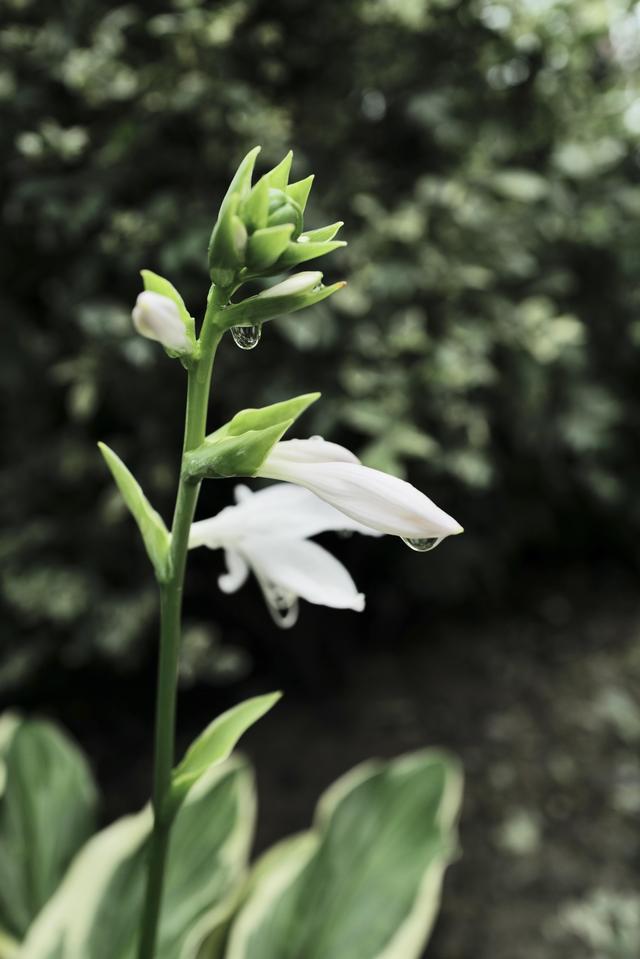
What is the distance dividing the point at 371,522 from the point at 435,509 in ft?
0.17

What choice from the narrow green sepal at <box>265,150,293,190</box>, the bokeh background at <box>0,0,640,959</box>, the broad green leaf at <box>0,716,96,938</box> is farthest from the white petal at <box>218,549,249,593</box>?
the bokeh background at <box>0,0,640,959</box>

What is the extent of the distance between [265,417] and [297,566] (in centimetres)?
17

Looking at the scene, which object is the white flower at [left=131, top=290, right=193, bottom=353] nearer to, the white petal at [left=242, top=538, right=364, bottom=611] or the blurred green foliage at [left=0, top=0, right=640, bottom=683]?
the white petal at [left=242, top=538, right=364, bottom=611]

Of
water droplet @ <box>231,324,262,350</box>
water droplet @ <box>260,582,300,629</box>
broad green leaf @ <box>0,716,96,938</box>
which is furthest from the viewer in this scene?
broad green leaf @ <box>0,716,96,938</box>

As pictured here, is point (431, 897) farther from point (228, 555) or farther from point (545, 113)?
point (545, 113)

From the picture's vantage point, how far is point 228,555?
32.6 inches

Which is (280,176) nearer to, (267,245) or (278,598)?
(267,245)

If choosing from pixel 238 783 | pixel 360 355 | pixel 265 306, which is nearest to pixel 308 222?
pixel 360 355

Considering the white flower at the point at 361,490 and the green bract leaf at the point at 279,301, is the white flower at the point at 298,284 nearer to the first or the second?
the green bract leaf at the point at 279,301

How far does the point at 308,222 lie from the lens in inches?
73.7

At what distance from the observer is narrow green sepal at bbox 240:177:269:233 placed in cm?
62

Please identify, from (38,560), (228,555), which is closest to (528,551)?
(38,560)

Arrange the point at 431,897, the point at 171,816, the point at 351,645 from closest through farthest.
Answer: the point at 171,816
the point at 431,897
the point at 351,645

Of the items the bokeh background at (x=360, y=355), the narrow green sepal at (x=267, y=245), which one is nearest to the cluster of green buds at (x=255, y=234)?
the narrow green sepal at (x=267, y=245)
